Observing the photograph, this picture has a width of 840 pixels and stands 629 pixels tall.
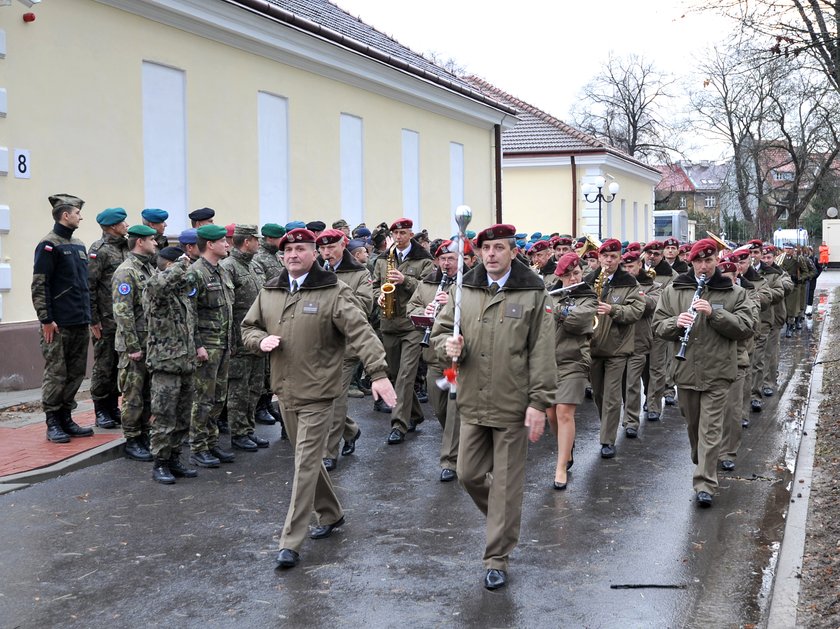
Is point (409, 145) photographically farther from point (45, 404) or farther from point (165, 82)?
point (45, 404)

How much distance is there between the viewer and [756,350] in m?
12.5

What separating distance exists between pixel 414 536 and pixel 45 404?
4.42m

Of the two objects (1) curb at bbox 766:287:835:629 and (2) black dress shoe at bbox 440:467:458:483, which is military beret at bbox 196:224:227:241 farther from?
(1) curb at bbox 766:287:835:629

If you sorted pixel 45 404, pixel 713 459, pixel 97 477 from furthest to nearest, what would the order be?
pixel 45 404
pixel 97 477
pixel 713 459

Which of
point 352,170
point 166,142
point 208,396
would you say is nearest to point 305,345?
point 208,396

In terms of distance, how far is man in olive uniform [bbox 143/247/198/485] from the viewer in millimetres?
8273

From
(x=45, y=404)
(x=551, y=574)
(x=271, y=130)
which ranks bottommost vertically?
(x=551, y=574)

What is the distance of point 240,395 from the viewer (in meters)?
9.52

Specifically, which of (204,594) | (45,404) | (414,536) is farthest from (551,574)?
(45,404)

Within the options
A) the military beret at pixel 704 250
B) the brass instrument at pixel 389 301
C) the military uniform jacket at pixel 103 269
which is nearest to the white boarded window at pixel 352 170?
the brass instrument at pixel 389 301

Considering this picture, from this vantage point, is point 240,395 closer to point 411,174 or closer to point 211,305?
point 211,305

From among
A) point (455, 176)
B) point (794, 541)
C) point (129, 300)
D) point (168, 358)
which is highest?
point (455, 176)

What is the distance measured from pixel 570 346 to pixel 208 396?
3.29m

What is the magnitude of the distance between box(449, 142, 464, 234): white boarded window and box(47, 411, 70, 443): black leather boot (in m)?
16.8
